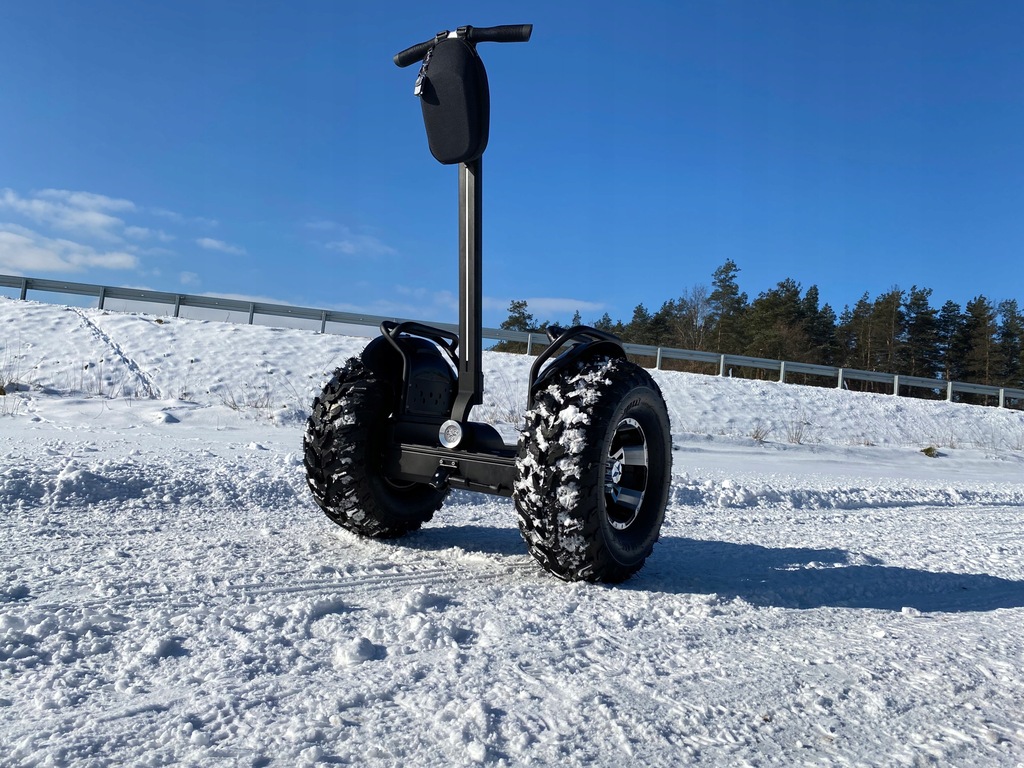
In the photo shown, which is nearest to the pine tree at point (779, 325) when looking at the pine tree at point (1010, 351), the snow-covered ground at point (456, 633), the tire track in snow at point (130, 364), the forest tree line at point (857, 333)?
the forest tree line at point (857, 333)

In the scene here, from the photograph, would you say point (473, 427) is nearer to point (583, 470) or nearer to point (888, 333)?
point (583, 470)

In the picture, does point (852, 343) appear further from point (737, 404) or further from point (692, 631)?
point (692, 631)

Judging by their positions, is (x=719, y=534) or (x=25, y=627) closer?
(x=25, y=627)

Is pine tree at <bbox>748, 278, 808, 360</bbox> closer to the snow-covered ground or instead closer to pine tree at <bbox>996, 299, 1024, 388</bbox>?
pine tree at <bbox>996, 299, 1024, 388</bbox>

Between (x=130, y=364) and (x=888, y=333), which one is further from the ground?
(x=888, y=333)

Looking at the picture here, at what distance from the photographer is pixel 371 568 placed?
3.12m

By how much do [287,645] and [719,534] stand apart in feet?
11.3

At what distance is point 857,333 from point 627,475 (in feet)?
199

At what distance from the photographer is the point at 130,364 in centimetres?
1288

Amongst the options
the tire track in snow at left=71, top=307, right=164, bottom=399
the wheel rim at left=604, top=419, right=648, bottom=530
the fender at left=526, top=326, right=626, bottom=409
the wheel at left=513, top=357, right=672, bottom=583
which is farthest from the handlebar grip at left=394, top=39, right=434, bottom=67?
the tire track in snow at left=71, top=307, right=164, bottom=399

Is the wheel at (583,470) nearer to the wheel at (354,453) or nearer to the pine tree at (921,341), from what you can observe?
the wheel at (354,453)


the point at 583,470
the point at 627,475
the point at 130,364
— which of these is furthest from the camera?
the point at 130,364

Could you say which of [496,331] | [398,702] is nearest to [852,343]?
[496,331]

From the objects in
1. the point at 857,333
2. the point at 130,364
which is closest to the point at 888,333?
the point at 857,333
